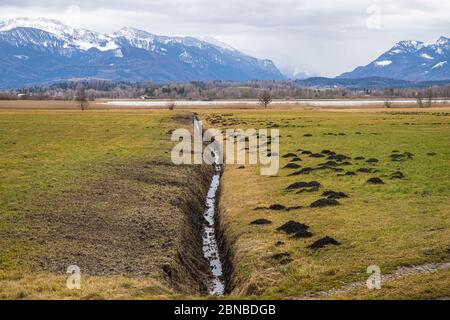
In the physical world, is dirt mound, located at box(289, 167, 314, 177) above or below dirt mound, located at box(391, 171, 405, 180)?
below

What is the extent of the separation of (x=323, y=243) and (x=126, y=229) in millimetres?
11566

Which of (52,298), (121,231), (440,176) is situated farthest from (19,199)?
(440,176)

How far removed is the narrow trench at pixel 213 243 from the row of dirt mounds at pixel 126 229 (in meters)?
0.49

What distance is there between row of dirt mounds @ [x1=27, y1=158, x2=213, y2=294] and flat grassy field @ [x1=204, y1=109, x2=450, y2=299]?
2803 mm

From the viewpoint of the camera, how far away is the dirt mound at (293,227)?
2963cm

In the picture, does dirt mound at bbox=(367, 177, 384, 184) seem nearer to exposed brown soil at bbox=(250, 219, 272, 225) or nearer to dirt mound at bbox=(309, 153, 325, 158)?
exposed brown soil at bbox=(250, 219, 272, 225)

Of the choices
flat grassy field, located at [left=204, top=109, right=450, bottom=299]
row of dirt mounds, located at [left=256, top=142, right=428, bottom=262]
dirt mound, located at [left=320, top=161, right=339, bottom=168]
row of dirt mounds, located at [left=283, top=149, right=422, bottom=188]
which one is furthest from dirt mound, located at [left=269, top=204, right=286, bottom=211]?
dirt mound, located at [left=320, top=161, right=339, bottom=168]

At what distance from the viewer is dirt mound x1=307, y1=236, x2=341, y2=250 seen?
26319 millimetres

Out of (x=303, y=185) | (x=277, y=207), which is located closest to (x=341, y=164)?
(x=303, y=185)

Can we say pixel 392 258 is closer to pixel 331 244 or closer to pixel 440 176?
pixel 331 244

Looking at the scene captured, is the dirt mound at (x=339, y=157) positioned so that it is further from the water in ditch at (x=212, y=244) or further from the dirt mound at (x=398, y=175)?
the water in ditch at (x=212, y=244)

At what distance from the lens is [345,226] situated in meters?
29.5

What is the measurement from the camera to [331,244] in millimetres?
26469
